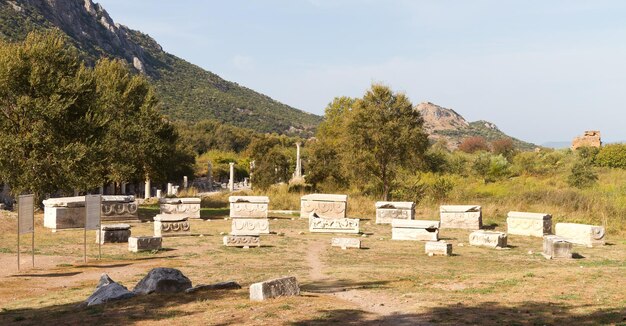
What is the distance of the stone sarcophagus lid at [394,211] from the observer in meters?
28.0

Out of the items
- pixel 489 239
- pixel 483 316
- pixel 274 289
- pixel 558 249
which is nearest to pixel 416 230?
pixel 489 239

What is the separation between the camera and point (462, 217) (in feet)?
87.6

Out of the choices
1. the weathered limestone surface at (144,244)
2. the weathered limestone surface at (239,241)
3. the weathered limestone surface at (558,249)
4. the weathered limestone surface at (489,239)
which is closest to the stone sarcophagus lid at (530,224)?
the weathered limestone surface at (489,239)

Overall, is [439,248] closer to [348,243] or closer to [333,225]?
[348,243]

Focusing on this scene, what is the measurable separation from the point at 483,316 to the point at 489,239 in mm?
11814

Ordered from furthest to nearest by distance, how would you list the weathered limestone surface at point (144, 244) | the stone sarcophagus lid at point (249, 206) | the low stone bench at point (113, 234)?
1. the stone sarcophagus lid at point (249, 206)
2. the low stone bench at point (113, 234)
3. the weathered limestone surface at point (144, 244)

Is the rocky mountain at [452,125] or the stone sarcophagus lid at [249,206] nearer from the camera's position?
the stone sarcophagus lid at [249,206]

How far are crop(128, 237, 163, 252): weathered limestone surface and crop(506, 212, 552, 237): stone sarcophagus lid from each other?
13.9 meters

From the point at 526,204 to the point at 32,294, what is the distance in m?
25.8

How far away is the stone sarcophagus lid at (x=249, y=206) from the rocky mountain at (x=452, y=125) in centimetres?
13645

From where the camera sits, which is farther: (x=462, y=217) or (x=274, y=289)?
(x=462, y=217)

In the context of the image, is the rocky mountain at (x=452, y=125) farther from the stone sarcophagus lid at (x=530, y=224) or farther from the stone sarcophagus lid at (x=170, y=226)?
the stone sarcophagus lid at (x=170, y=226)

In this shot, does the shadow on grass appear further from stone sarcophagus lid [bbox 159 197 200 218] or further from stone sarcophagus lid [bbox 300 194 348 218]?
stone sarcophagus lid [bbox 159 197 200 218]

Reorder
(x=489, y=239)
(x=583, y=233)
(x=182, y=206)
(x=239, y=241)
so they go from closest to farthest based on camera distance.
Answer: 1. (x=239, y=241)
2. (x=489, y=239)
3. (x=583, y=233)
4. (x=182, y=206)
